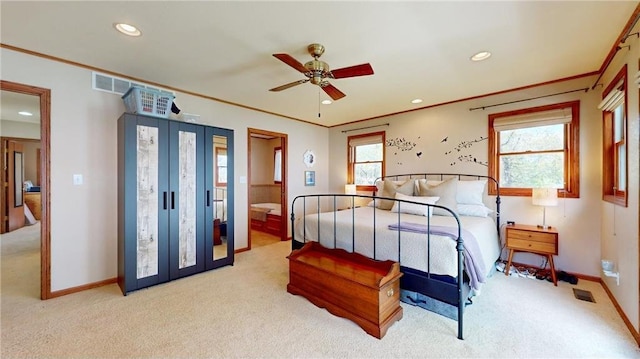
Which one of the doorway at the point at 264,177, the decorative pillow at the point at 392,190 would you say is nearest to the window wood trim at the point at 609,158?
the decorative pillow at the point at 392,190

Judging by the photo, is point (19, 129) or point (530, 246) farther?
point (19, 129)

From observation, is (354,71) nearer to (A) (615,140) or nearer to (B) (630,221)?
(B) (630,221)

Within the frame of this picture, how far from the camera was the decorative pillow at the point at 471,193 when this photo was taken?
3.57m

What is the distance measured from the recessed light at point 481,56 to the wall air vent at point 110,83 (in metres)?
3.92

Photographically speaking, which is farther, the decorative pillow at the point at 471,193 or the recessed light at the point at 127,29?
the decorative pillow at the point at 471,193

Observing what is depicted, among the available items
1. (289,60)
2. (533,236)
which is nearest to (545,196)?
(533,236)

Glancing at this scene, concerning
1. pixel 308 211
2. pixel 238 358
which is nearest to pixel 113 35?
pixel 238 358

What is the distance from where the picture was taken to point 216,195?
11.8ft

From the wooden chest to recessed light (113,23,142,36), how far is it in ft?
8.23

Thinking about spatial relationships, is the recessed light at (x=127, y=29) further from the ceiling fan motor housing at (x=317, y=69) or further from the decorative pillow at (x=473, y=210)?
Answer: the decorative pillow at (x=473, y=210)

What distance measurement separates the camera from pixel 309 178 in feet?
18.3

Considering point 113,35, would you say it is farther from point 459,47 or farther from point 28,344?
point 459,47

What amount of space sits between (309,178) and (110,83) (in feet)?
11.7

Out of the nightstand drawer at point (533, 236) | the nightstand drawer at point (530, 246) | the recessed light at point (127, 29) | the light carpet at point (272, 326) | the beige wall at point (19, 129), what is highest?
the recessed light at point (127, 29)
